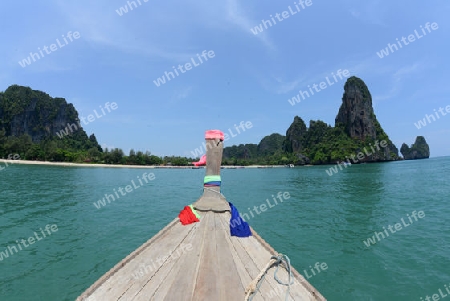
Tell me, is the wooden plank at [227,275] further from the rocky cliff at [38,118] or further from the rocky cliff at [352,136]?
the rocky cliff at [38,118]

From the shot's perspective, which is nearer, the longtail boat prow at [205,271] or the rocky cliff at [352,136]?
the longtail boat prow at [205,271]

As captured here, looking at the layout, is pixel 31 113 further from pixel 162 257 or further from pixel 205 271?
pixel 205 271

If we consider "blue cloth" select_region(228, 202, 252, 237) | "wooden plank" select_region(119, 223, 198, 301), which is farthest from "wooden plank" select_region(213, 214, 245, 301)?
"wooden plank" select_region(119, 223, 198, 301)

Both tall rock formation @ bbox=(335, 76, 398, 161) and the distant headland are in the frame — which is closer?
the distant headland

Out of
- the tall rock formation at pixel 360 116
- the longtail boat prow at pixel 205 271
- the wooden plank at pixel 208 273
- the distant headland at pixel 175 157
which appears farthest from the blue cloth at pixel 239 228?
the tall rock formation at pixel 360 116

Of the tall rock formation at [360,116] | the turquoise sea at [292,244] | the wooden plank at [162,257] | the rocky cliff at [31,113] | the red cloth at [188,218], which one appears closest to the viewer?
the wooden plank at [162,257]

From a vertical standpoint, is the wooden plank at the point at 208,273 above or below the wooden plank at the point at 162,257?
below

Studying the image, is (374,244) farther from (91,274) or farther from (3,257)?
(3,257)

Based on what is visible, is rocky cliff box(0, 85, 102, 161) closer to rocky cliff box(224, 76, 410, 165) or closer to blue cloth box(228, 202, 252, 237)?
rocky cliff box(224, 76, 410, 165)

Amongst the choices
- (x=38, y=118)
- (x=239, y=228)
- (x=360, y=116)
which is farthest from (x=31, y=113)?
(x=360, y=116)

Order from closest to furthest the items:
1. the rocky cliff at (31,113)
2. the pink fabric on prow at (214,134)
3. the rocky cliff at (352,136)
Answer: the pink fabric on prow at (214,134), the rocky cliff at (352,136), the rocky cliff at (31,113)

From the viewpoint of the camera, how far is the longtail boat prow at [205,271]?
319 cm

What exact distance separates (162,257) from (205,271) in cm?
100

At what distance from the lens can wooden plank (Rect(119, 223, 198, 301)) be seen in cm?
343
